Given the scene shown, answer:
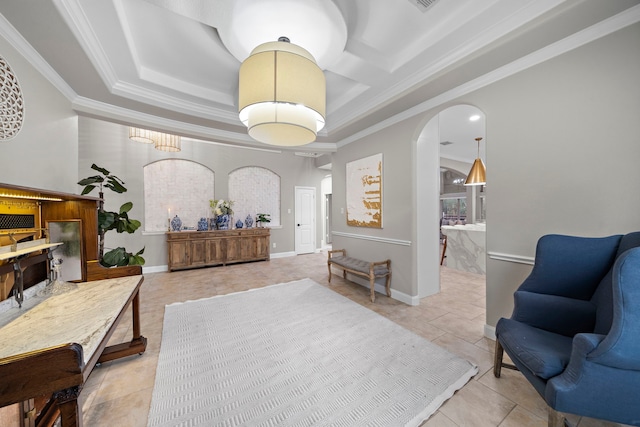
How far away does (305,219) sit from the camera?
709 cm

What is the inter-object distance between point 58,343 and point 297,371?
59.1 inches

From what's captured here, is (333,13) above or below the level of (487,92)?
above

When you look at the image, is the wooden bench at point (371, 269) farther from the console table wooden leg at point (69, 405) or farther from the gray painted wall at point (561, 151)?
the console table wooden leg at point (69, 405)

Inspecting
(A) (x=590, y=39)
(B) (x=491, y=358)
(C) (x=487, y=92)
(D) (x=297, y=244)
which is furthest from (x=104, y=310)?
(D) (x=297, y=244)

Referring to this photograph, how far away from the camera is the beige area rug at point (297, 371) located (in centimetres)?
150

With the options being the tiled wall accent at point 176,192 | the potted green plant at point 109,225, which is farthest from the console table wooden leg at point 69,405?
the tiled wall accent at point 176,192

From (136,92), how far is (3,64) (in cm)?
118

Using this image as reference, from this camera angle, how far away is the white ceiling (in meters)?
1.66

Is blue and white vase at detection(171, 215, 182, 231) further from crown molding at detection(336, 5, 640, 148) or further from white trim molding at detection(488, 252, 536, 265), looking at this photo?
white trim molding at detection(488, 252, 536, 265)

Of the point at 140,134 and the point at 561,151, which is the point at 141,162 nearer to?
the point at 140,134

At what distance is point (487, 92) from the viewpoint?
2396 millimetres

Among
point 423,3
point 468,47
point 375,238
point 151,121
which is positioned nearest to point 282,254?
point 375,238

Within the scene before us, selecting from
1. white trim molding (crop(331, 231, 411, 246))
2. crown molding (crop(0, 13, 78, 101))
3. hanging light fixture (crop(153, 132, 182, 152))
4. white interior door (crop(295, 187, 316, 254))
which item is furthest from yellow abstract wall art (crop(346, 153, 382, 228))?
Answer: crown molding (crop(0, 13, 78, 101))

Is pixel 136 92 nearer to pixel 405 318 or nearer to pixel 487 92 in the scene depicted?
pixel 487 92
